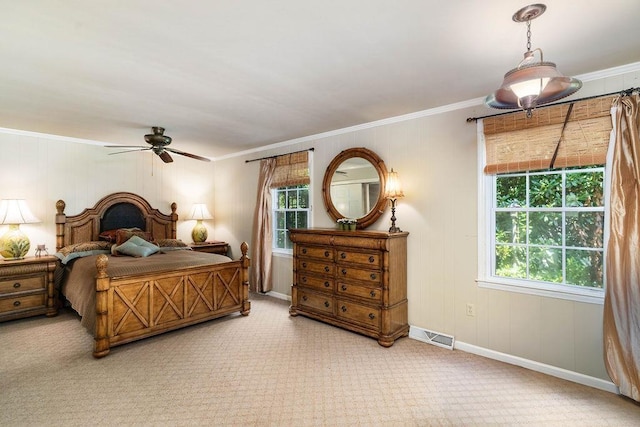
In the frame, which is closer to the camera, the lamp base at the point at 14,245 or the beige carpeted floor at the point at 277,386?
the beige carpeted floor at the point at 277,386

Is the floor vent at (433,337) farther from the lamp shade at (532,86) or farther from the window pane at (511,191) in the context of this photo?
the lamp shade at (532,86)

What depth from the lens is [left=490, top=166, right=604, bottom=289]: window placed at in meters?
2.55

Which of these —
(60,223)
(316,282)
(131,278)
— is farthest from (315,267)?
(60,223)

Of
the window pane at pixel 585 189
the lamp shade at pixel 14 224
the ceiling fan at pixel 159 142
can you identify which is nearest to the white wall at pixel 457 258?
the window pane at pixel 585 189

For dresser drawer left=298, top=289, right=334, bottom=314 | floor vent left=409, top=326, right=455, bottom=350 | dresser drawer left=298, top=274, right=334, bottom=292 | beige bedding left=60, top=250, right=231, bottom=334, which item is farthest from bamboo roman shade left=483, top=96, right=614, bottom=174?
beige bedding left=60, top=250, right=231, bottom=334

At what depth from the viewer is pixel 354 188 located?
4.02 m

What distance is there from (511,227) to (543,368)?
1234 millimetres

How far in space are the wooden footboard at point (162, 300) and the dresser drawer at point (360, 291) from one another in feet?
4.58

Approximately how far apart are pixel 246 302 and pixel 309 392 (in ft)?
6.64

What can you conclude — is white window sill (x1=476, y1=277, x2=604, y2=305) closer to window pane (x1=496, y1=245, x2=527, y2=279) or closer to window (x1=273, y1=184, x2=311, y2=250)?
window pane (x1=496, y1=245, x2=527, y2=279)

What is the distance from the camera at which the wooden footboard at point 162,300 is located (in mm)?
2977

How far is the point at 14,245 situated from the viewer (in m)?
3.95

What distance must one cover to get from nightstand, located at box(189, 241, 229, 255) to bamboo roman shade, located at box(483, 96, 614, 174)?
439cm

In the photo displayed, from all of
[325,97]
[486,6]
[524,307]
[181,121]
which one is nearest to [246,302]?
[181,121]
